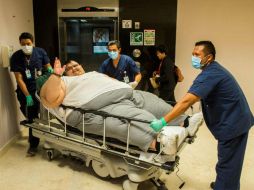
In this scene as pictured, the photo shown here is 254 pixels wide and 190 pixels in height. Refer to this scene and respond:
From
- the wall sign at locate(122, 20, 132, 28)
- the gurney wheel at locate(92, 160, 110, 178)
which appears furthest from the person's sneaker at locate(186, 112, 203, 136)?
the wall sign at locate(122, 20, 132, 28)

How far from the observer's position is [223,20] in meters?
3.97

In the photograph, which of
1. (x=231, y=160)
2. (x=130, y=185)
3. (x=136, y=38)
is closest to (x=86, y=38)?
(x=136, y=38)

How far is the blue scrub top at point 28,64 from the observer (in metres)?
2.86

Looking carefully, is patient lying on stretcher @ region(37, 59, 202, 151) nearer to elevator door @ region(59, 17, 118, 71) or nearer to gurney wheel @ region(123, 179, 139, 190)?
gurney wheel @ region(123, 179, 139, 190)

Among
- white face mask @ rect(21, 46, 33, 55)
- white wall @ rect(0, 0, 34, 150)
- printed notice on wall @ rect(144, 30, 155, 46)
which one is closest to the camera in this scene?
white face mask @ rect(21, 46, 33, 55)

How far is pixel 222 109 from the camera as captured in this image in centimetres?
181

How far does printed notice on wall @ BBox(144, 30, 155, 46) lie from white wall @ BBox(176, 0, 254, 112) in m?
0.39

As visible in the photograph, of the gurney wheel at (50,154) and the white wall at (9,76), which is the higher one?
the white wall at (9,76)

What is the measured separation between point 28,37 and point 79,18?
1341 mm

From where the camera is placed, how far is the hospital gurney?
193 centimetres

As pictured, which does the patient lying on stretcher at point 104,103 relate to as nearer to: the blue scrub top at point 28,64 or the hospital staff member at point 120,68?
the blue scrub top at point 28,64

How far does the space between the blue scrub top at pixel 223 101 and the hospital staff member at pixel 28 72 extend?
184 centimetres

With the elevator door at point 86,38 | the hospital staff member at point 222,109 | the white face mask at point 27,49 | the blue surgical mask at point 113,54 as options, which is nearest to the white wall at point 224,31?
the elevator door at point 86,38

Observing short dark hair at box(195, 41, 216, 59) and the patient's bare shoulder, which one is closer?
short dark hair at box(195, 41, 216, 59)
